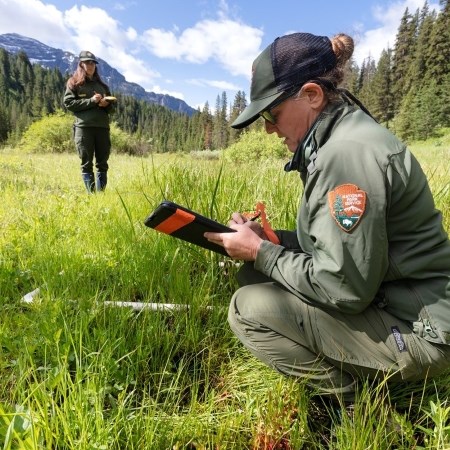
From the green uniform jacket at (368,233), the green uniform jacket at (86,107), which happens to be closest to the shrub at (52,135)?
the green uniform jacket at (86,107)

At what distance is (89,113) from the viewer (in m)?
5.36

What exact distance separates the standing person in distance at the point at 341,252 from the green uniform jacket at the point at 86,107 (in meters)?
4.42

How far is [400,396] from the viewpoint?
1.54 m

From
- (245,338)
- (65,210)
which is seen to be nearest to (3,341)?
(245,338)

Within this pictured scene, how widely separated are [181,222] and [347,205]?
77 cm

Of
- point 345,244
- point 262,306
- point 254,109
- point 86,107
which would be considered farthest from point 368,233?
point 86,107

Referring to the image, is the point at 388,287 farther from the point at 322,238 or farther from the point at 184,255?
the point at 184,255

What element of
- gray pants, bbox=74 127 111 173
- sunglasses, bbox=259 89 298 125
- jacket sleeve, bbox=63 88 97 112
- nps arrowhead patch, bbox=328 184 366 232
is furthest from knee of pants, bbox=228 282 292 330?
jacket sleeve, bbox=63 88 97 112

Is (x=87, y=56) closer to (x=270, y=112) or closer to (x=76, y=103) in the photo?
(x=76, y=103)

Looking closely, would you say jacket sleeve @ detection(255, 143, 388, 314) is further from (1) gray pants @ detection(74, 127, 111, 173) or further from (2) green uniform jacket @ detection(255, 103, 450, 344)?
(1) gray pants @ detection(74, 127, 111, 173)

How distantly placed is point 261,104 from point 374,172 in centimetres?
57

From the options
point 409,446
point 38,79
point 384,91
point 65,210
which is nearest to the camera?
point 409,446

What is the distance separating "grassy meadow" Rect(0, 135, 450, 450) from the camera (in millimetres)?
1208

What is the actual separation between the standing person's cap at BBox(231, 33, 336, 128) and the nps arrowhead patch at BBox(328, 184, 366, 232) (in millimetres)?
515
